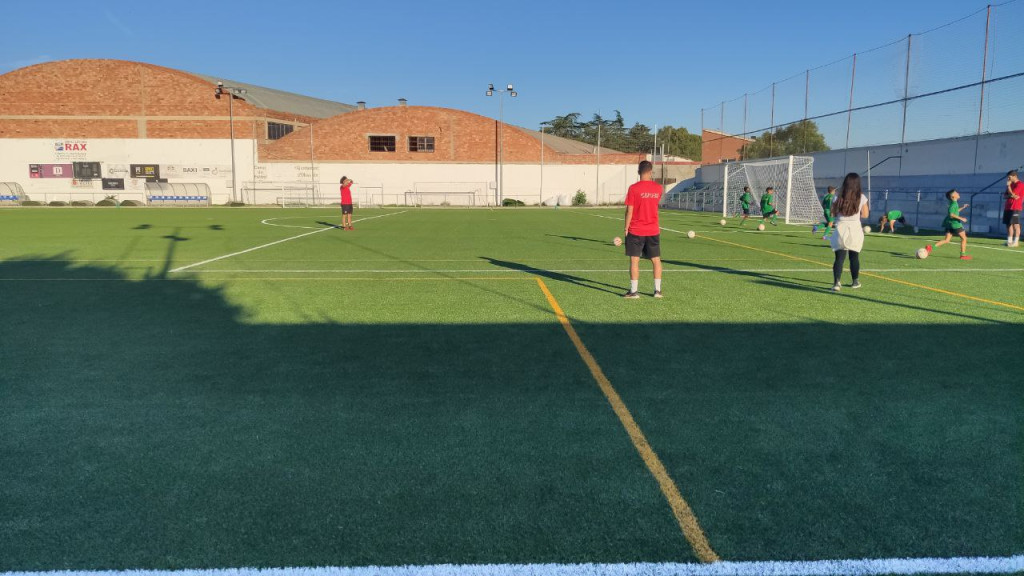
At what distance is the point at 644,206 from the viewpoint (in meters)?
9.46

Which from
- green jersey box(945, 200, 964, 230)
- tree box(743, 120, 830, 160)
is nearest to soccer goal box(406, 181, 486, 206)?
tree box(743, 120, 830, 160)

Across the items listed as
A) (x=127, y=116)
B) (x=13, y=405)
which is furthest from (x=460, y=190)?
(x=13, y=405)

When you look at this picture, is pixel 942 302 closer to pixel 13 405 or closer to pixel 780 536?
pixel 780 536

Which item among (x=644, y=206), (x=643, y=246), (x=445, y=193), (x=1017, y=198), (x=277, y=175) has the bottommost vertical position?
(x=643, y=246)

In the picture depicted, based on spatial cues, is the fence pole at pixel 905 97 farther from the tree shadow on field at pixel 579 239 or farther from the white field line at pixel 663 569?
the white field line at pixel 663 569

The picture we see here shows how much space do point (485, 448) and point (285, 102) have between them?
67215 millimetres

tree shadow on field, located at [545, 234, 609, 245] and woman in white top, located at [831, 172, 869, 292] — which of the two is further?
tree shadow on field, located at [545, 234, 609, 245]

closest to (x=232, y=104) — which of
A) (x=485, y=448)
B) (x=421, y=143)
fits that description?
(x=421, y=143)

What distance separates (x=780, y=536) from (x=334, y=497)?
2.25m

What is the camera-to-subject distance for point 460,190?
186 feet

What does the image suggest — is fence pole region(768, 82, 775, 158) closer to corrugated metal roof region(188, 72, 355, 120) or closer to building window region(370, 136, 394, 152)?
building window region(370, 136, 394, 152)

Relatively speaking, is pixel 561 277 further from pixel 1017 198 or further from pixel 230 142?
pixel 230 142

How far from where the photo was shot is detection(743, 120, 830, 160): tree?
3812 centimetres

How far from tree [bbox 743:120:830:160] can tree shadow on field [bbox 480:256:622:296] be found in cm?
2991
